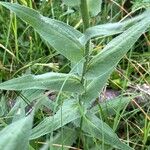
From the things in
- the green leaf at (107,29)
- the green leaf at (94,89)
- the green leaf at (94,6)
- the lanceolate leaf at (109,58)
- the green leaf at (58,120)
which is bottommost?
the green leaf at (58,120)

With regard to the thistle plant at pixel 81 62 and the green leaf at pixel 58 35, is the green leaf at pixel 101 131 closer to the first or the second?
the thistle plant at pixel 81 62

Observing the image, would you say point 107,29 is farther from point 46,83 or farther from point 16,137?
point 16,137

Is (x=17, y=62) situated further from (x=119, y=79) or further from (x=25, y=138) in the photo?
(x=25, y=138)

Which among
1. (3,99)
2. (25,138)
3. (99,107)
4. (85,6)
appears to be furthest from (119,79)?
(25,138)

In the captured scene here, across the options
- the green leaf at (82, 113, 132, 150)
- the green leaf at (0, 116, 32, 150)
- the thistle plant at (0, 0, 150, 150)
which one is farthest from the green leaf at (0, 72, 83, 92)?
the green leaf at (0, 116, 32, 150)

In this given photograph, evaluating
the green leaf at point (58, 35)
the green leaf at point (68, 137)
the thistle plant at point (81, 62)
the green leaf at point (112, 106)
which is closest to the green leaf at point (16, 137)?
the thistle plant at point (81, 62)
